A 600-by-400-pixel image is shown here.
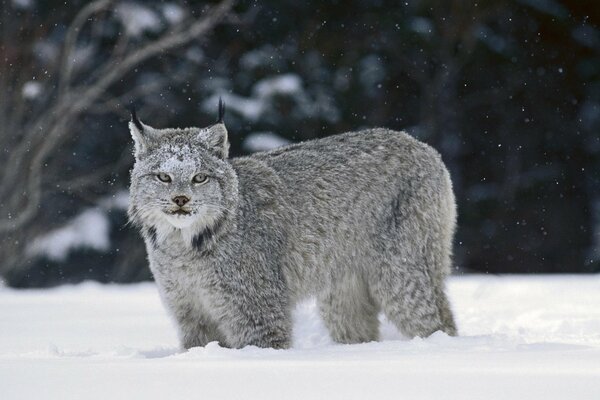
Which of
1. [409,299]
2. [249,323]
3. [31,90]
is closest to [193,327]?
[249,323]

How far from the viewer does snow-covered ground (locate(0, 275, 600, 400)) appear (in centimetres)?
328

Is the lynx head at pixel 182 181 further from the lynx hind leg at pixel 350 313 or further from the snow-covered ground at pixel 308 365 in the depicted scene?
the lynx hind leg at pixel 350 313

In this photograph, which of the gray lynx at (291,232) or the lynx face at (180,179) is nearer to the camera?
the lynx face at (180,179)

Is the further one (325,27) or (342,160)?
(325,27)

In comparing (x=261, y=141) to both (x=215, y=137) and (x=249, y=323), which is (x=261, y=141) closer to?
(x=215, y=137)

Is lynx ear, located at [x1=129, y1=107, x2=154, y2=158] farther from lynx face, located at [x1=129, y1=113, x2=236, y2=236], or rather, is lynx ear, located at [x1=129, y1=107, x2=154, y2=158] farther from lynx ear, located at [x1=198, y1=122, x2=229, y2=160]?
lynx ear, located at [x1=198, y1=122, x2=229, y2=160]

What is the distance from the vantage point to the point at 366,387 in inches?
131

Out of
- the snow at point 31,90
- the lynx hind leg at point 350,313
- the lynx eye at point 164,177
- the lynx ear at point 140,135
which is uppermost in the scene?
the lynx ear at point 140,135

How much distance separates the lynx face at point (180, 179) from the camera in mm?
4844

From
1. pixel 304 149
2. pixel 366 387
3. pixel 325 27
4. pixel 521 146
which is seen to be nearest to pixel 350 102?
pixel 325 27

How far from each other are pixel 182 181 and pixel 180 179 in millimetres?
15

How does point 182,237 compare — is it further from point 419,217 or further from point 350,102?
point 350,102

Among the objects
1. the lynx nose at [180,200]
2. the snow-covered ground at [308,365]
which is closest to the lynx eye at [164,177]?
the lynx nose at [180,200]

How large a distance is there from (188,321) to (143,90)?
841cm
